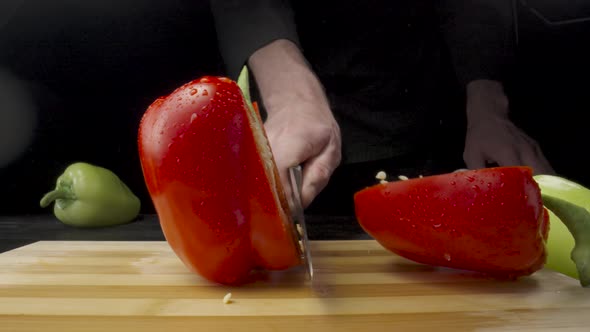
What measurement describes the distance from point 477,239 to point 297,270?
25 cm

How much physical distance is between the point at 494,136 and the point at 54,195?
1.14m

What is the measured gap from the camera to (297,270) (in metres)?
0.80

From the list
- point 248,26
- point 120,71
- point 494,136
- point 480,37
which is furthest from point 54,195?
point 480,37

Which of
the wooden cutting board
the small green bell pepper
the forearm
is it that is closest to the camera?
the wooden cutting board

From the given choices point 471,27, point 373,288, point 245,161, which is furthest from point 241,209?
point 471,27

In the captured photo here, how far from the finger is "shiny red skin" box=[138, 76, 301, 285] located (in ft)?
0.84

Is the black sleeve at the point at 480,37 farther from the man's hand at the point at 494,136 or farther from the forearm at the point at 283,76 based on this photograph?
the forearm at the point at 283,76

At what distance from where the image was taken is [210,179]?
68cm

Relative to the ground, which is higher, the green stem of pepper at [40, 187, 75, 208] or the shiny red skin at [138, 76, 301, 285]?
the shiny red skin at [138, 76, 301, 285]

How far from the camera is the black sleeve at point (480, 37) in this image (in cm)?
160

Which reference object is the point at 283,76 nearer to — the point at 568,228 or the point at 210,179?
the point at 210,179

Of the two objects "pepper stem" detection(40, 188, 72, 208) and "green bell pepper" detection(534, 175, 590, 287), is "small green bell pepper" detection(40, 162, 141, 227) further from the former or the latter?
"green bell pepper" detection(534, 175, 590, 287)

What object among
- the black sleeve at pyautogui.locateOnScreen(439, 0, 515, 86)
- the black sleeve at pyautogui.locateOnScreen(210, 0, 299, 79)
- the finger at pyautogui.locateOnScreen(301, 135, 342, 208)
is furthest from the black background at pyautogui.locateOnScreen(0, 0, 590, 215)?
the finger at pyautogui.locateOnScreen(301, 135, 342, 208)

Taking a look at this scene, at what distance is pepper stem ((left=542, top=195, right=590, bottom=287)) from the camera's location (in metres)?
0.68
